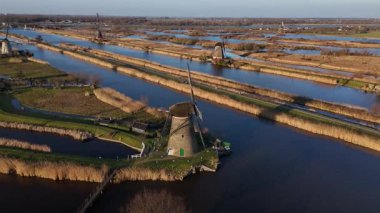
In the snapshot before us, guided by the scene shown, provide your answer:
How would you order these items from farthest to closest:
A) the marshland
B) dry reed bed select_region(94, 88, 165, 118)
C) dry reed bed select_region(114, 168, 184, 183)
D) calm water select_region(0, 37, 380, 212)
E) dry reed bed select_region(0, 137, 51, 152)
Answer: dry reed bed select_region(94, 88, 165, 118) < dry reed bed select_region(0, 137, 51, 152) < dry reed bed select_region(114, 168, 184, 183) < the marshland < calm water select_region(0, 37, 380, 212)

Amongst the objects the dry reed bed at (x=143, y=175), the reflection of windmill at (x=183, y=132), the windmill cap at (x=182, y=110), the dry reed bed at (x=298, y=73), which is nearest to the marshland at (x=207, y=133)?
the dry reed bed at (x=143, y=175)

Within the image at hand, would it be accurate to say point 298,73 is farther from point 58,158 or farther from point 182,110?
point 58,158

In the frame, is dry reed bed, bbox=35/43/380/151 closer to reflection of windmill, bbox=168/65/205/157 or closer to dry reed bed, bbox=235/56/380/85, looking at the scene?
reflection of windmill, bbox=168/65/205/157

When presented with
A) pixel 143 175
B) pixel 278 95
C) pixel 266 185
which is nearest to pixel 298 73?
pixel 278 95

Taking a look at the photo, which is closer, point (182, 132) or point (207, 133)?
point (182, 132)

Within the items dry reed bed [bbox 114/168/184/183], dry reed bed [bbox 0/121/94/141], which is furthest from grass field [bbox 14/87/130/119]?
dry reed bed [bbox 114/168/184/183]

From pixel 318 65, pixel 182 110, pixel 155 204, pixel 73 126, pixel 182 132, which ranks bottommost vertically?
pixel 155 204
